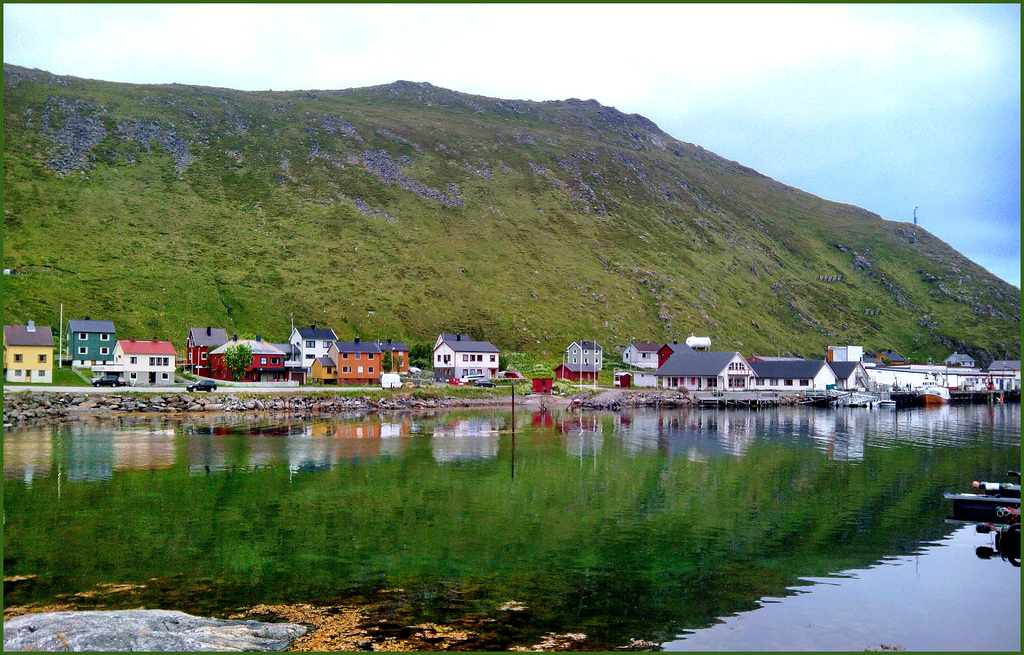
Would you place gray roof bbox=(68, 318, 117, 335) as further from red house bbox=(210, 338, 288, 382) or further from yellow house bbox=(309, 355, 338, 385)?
yellow house bbox=(309, 355, 338, 385)

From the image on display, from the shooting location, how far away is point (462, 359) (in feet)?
384

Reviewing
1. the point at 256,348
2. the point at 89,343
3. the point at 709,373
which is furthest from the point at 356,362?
the point at 709,373

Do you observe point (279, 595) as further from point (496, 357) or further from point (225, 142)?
point (225, 142)

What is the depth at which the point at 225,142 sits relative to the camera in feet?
635

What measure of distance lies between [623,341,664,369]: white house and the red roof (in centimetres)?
7583

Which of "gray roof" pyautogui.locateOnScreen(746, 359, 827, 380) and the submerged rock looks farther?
"gray roof" pyautogui.locateOnScreen(746, 359, 827, 380)

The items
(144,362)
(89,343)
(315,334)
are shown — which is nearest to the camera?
(144,362)

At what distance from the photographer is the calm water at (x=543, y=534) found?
832 inches

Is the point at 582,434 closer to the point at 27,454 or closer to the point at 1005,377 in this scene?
the point at 27,454

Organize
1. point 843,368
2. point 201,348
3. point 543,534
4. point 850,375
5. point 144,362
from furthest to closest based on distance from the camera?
point 843,368 < point 850,375 < point 201,348 < point 144,362 < point 543,534

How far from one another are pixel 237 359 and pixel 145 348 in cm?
1072

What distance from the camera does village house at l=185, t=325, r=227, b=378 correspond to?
336 feet

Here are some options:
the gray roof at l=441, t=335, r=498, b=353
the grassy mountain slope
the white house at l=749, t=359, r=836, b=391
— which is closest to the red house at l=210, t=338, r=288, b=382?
the grassy mountain slope

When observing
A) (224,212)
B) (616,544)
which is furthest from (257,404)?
(224,212)
